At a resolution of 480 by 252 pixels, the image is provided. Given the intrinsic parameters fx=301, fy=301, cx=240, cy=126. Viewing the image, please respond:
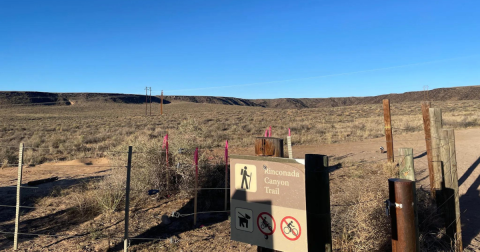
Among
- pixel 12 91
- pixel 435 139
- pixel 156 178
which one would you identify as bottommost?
pixel 156 178

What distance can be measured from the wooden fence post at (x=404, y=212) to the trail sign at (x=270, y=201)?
879 millimetres

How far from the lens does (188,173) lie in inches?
269

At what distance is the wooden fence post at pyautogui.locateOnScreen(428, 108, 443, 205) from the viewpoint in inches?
178

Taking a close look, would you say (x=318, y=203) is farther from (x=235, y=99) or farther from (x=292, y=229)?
(x=235, y=99)

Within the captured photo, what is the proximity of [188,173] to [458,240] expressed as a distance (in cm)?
500

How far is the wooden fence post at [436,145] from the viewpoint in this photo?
4523 mm

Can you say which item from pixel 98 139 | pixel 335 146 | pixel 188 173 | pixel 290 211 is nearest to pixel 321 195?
pixel 290 211

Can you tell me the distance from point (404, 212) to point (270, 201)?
115 centimetres

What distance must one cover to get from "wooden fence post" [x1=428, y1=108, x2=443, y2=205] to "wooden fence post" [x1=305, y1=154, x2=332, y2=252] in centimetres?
320

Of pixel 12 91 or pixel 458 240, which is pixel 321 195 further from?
pixel 12 91

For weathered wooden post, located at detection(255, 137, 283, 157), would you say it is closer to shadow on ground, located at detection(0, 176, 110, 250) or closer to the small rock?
the small rock

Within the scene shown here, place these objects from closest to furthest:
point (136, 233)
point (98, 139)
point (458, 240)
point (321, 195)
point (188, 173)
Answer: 1. point (321, 195)
2. point (458, 240)
3. point (136, 233)
4. point (188, 173)
5. point (98, 139)

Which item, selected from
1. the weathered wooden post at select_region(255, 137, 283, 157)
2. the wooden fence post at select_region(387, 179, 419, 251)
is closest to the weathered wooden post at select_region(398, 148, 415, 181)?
the wooden fence post at select_region(387, 179, 419, 251)

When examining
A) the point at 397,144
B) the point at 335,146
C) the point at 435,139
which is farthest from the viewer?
the point at 335,146
